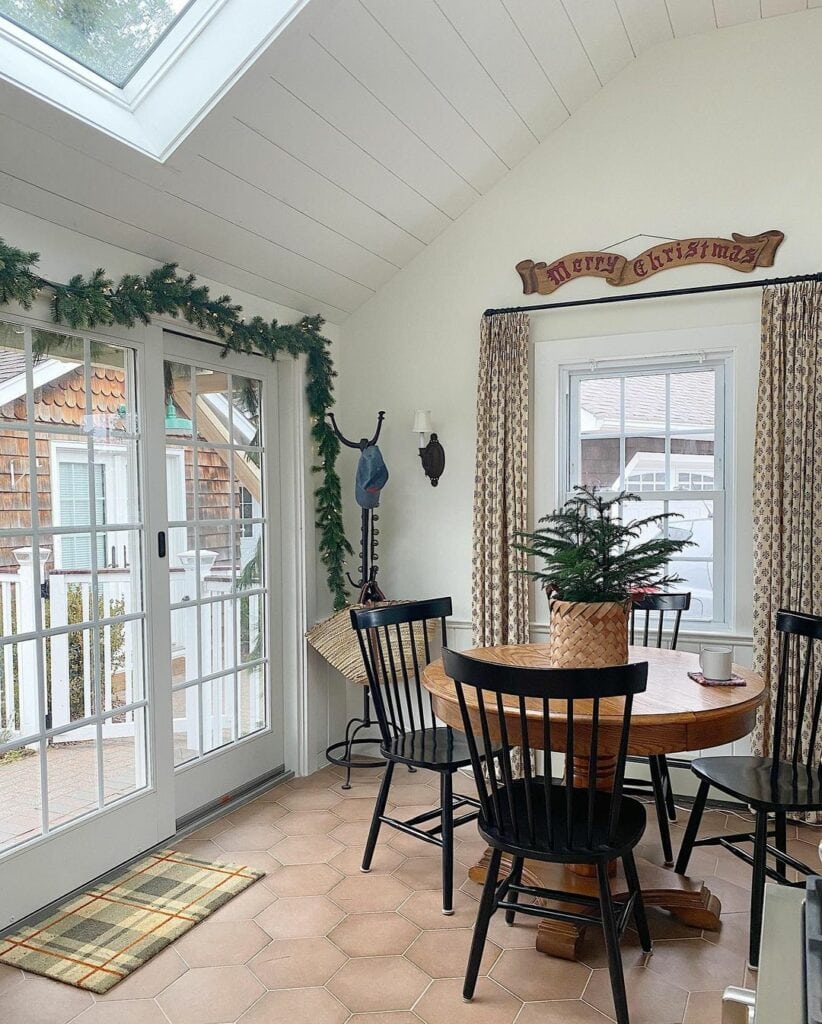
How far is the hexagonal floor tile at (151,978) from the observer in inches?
92.6

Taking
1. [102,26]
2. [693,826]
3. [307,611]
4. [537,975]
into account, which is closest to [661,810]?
[693,826]

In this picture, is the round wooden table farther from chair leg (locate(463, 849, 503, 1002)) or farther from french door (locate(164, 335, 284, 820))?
french door (locate(164, 335, 284, 820))

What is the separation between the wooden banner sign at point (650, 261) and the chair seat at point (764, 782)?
2102 mm

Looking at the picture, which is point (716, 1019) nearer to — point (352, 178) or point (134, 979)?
point (134, 979)

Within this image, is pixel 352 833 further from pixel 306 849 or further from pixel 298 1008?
pixel 298 1008

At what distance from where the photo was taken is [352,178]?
11.4ft

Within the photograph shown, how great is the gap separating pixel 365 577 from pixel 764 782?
7.23 feet

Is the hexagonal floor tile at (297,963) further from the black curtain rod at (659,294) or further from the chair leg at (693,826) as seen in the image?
the black curtain rod at (659,294)

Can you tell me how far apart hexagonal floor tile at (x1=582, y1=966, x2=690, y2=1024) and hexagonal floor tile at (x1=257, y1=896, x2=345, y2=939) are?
86cm

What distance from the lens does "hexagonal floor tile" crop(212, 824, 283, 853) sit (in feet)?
10.9

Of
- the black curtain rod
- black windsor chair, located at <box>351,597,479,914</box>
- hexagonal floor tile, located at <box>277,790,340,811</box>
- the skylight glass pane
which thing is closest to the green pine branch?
black windsor chair, located at <box>351,597,479,914</box>

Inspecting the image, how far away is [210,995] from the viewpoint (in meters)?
2.34

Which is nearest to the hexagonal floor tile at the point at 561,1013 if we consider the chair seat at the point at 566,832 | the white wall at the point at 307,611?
the chair seat at the point at 566,832

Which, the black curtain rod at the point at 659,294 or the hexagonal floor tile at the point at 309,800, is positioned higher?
the black curtain rod at the point at 659,294
